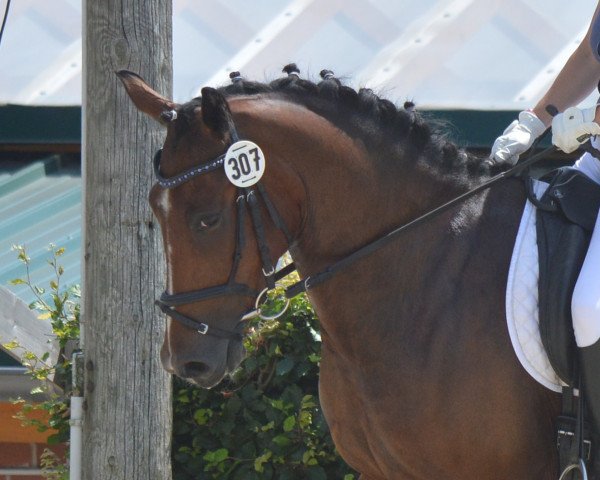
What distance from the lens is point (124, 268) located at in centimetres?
442

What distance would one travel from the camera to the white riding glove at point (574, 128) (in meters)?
3.36

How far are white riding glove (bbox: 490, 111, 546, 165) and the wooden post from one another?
4.91ft

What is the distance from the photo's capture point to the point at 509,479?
10.7ft

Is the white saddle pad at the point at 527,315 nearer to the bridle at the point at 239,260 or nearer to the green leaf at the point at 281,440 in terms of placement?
the bridle at the point at 239,260

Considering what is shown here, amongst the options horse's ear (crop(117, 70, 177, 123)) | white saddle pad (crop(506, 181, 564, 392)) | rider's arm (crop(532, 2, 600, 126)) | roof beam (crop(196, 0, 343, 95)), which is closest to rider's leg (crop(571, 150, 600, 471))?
white saddle pad (crop(506, 181, 564, 392))

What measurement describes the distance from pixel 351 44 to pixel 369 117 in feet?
14.7

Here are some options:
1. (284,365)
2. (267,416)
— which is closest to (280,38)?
(284,365)

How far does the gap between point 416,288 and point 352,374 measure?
339 millimetres

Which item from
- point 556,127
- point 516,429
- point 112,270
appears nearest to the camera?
point 516,429

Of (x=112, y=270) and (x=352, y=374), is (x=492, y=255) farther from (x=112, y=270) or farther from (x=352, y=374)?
(x=112, y=270)

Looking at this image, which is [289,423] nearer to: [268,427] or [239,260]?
[268,427]

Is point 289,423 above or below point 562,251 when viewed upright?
below

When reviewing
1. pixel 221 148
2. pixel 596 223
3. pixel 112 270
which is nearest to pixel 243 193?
pixel 221 148

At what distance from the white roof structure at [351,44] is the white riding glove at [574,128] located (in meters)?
3.94
